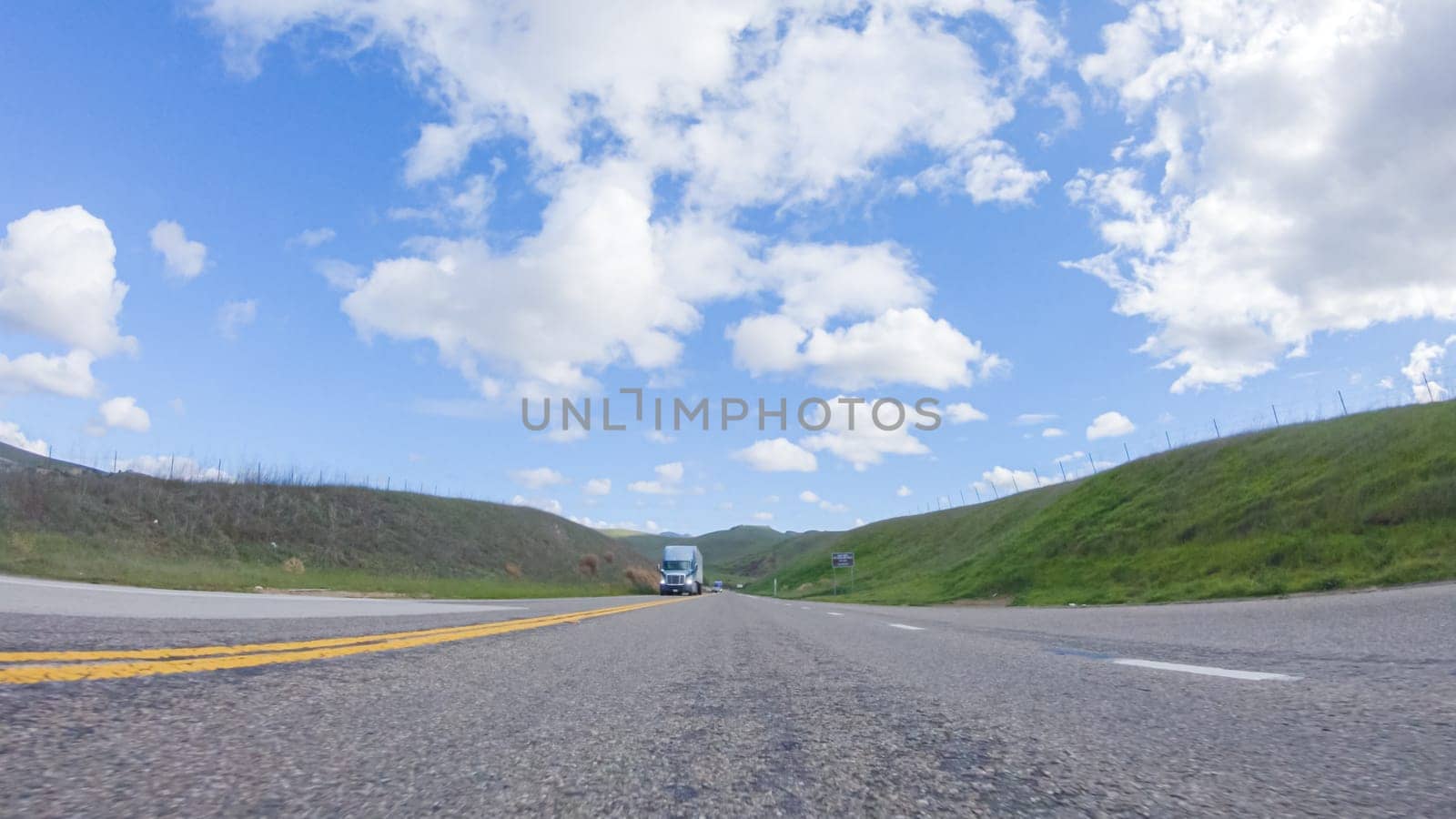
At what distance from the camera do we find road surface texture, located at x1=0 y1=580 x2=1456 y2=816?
1584mm

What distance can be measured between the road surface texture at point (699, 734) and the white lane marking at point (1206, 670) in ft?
0.15

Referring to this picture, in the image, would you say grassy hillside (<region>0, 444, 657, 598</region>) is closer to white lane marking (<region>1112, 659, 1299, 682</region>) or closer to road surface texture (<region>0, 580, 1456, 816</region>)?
road surface texture (<region>0, 580, 1456, 816</region>)

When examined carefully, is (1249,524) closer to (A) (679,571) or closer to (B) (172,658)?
(B) (172,658)

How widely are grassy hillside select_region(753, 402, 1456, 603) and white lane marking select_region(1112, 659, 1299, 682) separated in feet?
57.0

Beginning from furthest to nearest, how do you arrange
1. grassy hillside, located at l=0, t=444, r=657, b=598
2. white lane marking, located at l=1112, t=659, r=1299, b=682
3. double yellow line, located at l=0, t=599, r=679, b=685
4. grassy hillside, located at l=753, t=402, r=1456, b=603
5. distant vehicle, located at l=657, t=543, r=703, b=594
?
distant vehicle, located at l=657, t=543, r=703, b=594, grassy hillside, located at l=0, t=444, r=657, b=598, grassy hillside, located at l=753, t=402, r=1456, b=603, white lane marking, located at l=1112, t=659, r=1299, b=682, double yellow line, located at l=0, t=599, r=679, b=685

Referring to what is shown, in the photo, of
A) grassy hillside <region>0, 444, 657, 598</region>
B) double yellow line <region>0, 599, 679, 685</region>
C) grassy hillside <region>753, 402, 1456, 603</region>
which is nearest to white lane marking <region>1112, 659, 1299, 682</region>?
double yellow line <region>0, 599, 679, 685</region>

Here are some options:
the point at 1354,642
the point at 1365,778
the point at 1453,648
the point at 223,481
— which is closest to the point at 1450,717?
the point at 1365,778

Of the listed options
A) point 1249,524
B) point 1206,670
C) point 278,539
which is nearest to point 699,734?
point 1206,670

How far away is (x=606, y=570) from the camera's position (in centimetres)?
9381

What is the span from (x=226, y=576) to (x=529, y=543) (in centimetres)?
6563

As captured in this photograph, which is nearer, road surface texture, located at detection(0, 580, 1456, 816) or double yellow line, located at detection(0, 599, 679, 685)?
road surface texture, located at detection(0, 580, 1456, 816)

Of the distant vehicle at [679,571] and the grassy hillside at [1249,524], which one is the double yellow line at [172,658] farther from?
the distant vehicle at [679,571]

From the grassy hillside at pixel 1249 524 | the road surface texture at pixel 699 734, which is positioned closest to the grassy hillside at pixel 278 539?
the road surface texture at pixel 699 734

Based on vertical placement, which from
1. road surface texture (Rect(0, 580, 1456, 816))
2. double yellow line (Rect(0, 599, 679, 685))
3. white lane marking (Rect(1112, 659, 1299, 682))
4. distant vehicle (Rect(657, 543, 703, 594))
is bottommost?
white lane marking (Rect(1112, 659, 1299, 682))
